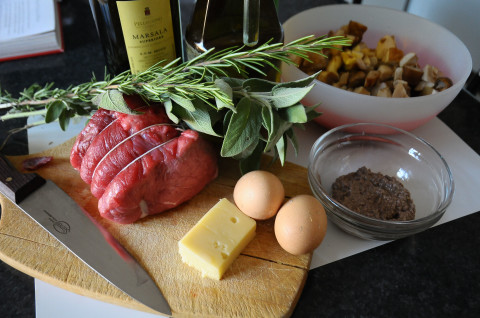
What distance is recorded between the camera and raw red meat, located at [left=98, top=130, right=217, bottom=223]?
2.55 ft

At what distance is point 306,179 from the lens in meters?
0.93

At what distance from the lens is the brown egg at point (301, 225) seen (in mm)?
725

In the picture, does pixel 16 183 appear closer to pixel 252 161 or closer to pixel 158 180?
pixel 158 180

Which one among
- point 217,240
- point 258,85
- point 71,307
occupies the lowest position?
point 71,307

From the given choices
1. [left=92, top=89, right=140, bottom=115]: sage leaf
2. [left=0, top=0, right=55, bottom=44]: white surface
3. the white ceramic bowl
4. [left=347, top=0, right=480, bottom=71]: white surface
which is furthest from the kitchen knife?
[left=347, top=0, right=480, bottom=71]: white surface

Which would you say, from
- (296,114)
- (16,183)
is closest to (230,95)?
(296,114)

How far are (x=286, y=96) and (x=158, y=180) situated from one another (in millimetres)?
308

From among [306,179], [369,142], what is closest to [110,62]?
[306,179]

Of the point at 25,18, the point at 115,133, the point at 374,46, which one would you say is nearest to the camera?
the point at 115,133

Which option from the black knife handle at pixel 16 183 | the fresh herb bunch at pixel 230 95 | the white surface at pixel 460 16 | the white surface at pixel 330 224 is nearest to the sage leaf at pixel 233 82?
the fresh herb bunch at pixel 230 95

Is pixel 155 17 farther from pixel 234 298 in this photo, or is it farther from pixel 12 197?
pixel 234 298

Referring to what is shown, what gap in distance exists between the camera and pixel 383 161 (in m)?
0.99

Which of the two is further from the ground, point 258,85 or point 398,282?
point 258,85

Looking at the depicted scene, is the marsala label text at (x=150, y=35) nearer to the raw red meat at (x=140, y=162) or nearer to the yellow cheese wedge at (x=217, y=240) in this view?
the raw red meat at (x=140, y=162)
